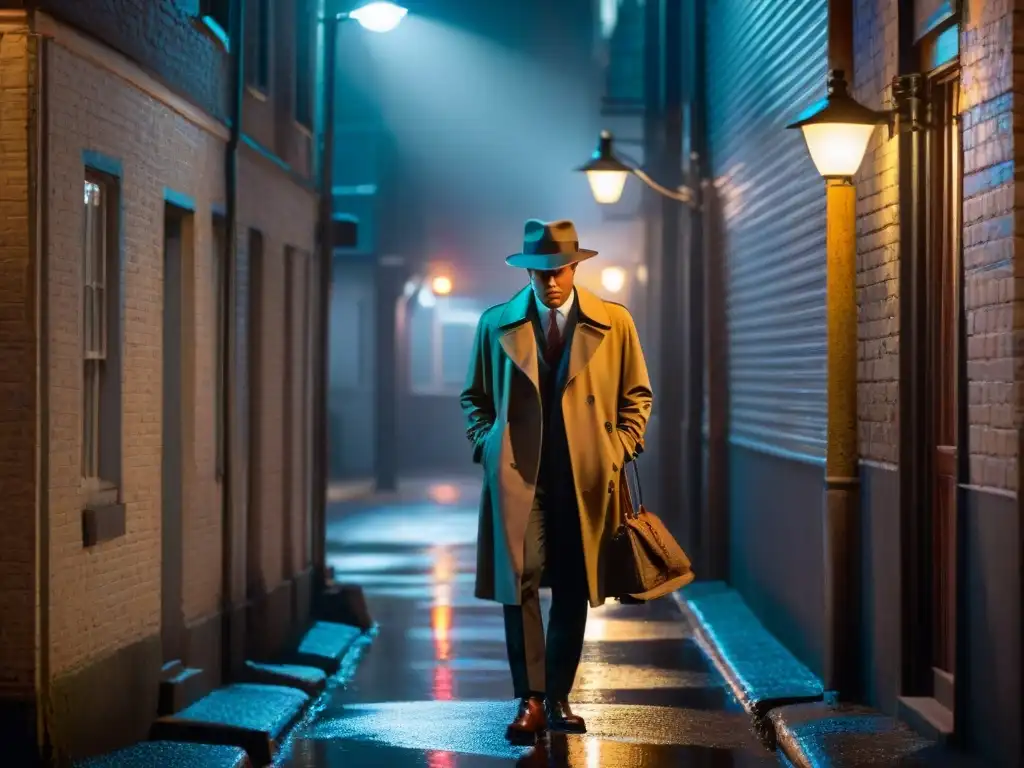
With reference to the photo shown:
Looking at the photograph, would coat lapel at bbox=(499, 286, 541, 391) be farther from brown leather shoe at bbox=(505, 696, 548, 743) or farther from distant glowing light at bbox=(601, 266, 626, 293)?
distant glowing light at bbox=(601, 266, 626, 293)

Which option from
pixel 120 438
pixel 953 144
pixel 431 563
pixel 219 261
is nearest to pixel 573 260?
pixel 953 144

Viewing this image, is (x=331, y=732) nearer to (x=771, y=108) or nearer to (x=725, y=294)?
(x=771, y=108)

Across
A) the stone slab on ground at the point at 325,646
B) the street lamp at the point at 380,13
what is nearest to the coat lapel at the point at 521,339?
the stone slab on ground at the point at 325,646

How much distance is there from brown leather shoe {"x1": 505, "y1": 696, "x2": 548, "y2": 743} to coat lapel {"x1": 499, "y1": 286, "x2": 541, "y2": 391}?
4.85ft

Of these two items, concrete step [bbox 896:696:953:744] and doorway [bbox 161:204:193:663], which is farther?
doorway [bbox 161:204:193:663]

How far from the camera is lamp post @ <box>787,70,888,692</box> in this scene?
8.59 m

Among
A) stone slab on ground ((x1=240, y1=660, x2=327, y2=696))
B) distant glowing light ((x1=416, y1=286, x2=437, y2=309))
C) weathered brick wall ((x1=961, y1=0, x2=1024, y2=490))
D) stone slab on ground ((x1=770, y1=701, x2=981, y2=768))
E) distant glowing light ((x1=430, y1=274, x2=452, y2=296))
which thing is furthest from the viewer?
distant glowing light ((x1=416, y1=286, x2=437, y2=309))

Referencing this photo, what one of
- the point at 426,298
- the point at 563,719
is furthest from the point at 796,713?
the point at 426,298

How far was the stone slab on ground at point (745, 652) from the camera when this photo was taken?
370 inches

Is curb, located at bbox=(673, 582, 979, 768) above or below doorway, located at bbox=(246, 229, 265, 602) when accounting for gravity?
below

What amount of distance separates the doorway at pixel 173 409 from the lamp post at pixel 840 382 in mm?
3552

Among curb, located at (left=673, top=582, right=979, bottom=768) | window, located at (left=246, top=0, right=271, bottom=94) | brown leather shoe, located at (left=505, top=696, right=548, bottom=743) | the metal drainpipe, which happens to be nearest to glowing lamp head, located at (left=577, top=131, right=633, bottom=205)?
window, located at (left=246, top=0, right=271, bottom=94)

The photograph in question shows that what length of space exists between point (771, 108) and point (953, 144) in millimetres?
4221

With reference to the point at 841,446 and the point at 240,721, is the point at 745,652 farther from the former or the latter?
the point at 240,721
